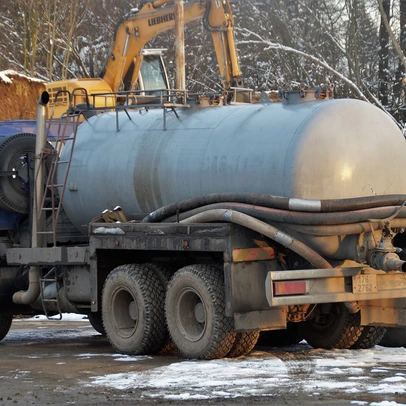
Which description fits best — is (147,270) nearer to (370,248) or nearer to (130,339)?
(130,339)

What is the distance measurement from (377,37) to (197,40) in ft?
20.6

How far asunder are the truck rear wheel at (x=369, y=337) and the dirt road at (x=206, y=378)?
11 centimetres

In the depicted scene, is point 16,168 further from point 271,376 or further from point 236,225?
point 271,376

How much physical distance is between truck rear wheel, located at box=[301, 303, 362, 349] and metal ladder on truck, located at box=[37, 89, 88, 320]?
316 cm

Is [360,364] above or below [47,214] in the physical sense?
below

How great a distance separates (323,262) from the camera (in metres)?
11.4

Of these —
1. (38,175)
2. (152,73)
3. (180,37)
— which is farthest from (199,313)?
(180,37)

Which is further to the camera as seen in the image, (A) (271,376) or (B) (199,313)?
(B) (199,313)

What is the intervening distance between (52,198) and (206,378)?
4683 mm

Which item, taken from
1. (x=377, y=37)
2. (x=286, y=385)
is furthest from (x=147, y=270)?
(x=377, y=37)

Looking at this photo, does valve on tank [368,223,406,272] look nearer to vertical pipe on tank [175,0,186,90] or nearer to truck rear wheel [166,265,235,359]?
truck rear wheel [166,265,235,359]

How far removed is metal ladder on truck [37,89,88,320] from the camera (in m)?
14.2

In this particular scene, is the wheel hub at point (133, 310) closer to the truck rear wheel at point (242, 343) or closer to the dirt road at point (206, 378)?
the dirt road at point (206, 378)

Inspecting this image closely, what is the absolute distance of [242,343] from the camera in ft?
39.3
